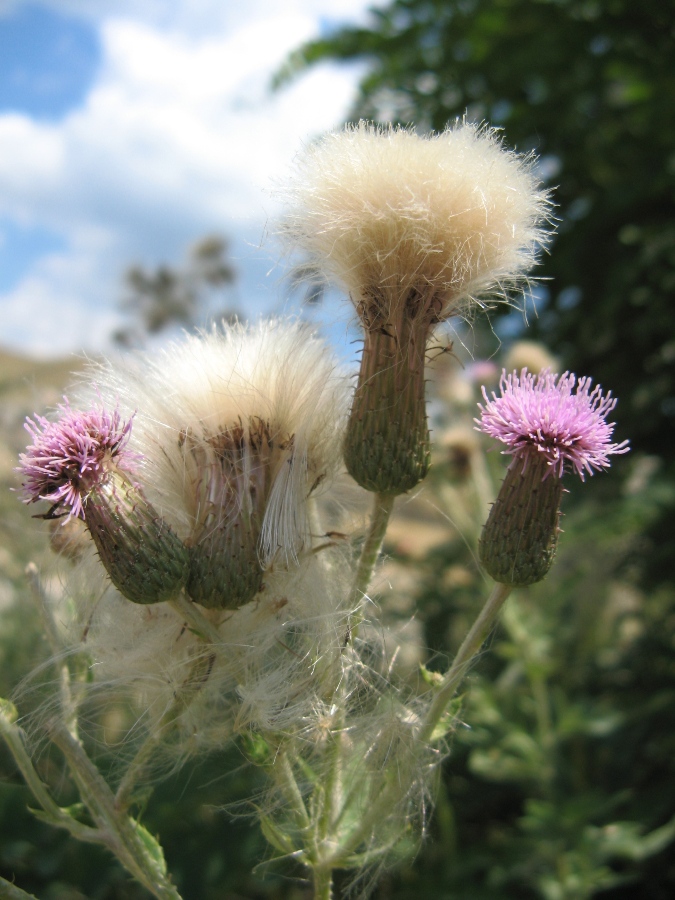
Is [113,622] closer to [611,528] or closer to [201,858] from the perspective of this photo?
[201,858]

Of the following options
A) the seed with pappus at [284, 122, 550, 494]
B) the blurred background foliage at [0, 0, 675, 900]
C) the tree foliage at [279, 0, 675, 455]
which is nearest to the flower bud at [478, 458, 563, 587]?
the seed with pappus at [284, 122, 550, 494]

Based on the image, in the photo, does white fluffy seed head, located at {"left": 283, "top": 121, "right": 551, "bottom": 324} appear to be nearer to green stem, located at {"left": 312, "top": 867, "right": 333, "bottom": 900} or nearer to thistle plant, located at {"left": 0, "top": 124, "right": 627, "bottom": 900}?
thistle plant, located at {"left": 0, "top": 124, "right": 627, "bottom": 900}

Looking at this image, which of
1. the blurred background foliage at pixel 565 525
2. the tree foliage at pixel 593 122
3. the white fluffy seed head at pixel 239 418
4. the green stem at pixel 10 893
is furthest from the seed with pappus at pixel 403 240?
the tree foliage at pixel 593 122

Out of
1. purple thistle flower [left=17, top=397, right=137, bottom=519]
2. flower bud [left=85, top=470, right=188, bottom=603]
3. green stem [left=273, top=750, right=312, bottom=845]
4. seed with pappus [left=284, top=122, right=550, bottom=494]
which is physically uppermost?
seed with pappus [left=284, top=122, right=550, bottom=494]

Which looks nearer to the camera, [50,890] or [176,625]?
[176,625]

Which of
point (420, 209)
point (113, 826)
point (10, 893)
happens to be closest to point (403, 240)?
point (420, 209)

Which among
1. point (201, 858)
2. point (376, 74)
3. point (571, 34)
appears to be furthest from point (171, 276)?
point (201, 858)
